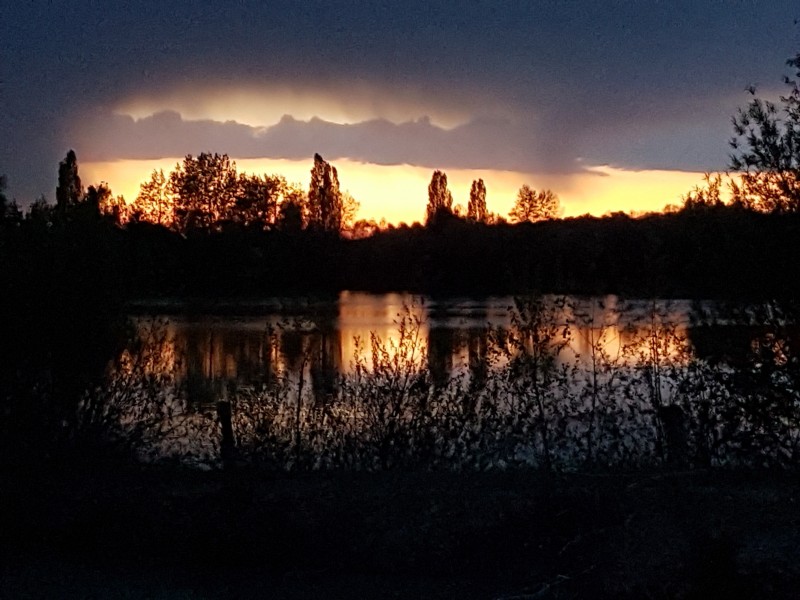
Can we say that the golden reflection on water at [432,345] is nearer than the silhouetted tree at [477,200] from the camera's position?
Yes

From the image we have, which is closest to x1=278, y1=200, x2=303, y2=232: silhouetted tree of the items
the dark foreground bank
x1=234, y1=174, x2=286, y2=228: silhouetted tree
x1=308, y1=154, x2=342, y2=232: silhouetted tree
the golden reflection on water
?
x1=234, y1=174, x2=286, y2=228: silhouetted tree

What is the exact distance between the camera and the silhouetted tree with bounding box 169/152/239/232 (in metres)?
50.7

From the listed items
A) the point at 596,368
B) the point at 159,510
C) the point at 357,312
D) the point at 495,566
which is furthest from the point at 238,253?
the point at 495,566

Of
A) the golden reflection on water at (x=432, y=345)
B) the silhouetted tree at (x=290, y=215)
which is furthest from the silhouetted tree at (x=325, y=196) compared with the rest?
the golden reflection on water at (x=432, y=345)

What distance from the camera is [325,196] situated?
7006 centimetres

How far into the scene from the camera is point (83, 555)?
1011cm

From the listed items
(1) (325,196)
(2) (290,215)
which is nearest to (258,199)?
(2) (290,215)

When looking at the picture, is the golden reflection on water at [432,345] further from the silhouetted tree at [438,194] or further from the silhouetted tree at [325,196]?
the silhouetted tree at [438,194]

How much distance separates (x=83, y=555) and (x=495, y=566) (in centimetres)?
441

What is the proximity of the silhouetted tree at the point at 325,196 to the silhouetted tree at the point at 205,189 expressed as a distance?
45.5ft

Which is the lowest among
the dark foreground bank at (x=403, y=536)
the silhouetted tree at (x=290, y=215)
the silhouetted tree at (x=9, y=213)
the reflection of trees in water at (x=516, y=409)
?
the dark foreground bank at (x=403, y=536)

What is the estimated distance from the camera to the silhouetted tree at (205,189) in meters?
50.7

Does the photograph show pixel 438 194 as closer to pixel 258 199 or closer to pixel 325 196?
pixel 325 196

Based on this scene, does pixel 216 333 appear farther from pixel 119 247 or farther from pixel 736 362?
pixel 736 362
